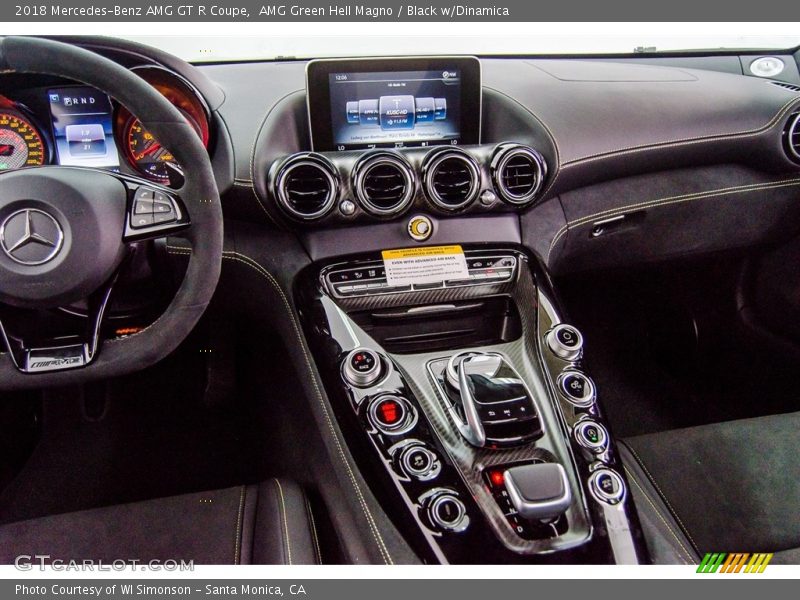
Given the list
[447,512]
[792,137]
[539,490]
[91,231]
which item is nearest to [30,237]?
[91,231]

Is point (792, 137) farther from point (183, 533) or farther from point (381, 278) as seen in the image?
point (183, 533)

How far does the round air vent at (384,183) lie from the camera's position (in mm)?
1312

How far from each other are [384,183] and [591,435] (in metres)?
0.64

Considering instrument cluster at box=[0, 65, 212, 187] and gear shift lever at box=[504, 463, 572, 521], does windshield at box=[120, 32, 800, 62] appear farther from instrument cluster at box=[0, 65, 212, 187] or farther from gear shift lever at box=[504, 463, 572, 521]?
gear shift lever at box=[504, 463, 572, 521]

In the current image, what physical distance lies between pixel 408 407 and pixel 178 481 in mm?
845

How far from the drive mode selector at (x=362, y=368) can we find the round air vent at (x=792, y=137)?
1.24 metres

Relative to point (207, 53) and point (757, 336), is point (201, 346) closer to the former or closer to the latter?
point (207, 53)

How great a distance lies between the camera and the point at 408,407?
1.15 m

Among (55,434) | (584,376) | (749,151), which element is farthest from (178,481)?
(749,151)

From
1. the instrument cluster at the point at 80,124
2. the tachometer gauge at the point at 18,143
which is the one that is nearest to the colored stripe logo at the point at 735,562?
the instrument cluster at the point at 80,124

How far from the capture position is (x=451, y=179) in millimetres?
1366

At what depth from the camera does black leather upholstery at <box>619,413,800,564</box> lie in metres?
1.15

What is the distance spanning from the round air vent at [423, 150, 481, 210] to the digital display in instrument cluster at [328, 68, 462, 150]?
0.09 metres

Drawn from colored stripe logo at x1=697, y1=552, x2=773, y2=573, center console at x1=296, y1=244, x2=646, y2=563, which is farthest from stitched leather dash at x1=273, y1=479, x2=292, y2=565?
colored stripe logo at x1=697, y1=552, x2=773, y2=573
